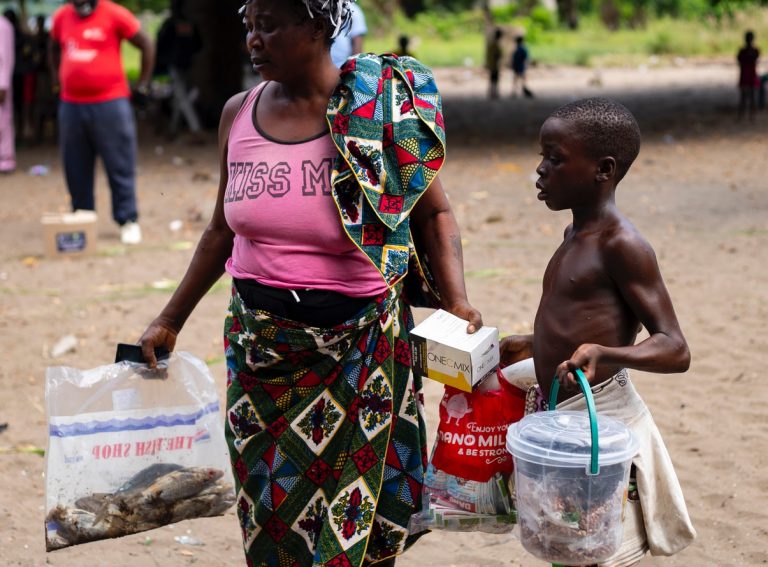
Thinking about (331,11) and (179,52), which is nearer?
(331,11)

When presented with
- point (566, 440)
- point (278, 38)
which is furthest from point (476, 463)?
point (278, 38)

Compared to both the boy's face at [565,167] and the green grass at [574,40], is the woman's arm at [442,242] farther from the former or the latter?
the green grass at [574,40]

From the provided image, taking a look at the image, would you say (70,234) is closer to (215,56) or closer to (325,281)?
(325,281)

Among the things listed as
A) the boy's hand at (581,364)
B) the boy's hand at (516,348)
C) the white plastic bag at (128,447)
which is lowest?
the white plastic bag at (128,447)

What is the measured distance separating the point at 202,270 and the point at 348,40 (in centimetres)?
413

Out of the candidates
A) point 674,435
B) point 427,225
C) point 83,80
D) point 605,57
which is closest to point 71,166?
point 83,80

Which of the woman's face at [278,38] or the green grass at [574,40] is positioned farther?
the green grass at [574,40]

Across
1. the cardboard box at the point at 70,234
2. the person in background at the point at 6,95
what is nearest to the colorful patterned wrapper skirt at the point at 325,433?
the cardboard box at the point at 70,234

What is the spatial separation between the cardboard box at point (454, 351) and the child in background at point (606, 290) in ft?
0.52

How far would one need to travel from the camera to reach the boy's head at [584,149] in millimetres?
2303

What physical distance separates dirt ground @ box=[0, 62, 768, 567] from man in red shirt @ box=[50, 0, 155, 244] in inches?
25.3

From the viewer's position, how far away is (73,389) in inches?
116

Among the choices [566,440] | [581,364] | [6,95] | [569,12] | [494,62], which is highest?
[581,364]

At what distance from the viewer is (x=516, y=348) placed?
2.69 metres
